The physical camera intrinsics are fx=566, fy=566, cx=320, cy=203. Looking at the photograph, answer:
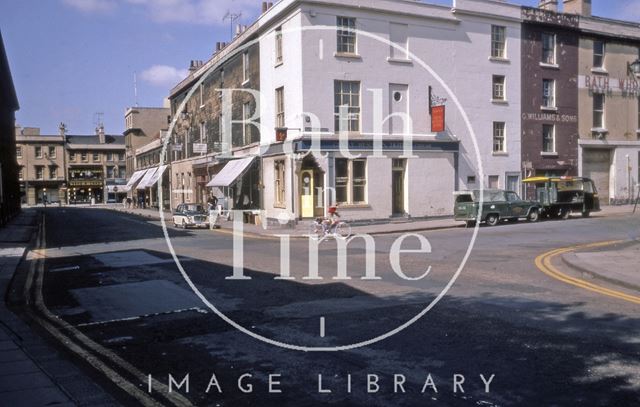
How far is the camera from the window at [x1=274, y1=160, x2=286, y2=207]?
28.8 m

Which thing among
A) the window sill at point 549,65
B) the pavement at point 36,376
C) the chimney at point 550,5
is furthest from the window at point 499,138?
the pavement at point 36,376

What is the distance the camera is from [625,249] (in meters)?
15.2

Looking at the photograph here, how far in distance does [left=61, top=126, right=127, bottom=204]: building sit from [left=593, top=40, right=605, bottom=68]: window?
2876 inches

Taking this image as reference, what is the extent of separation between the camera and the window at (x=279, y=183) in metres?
28.8

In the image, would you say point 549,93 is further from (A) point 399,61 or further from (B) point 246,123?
(B) point 246,123

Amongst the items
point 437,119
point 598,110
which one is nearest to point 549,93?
point 598,110

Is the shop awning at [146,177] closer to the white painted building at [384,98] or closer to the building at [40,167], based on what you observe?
the white painted building at [384,98]

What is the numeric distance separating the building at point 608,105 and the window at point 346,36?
1569 centimetres

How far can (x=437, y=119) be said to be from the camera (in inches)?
1125

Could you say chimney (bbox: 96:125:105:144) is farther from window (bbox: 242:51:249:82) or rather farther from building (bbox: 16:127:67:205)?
window (bbox: 242:51:249:82)

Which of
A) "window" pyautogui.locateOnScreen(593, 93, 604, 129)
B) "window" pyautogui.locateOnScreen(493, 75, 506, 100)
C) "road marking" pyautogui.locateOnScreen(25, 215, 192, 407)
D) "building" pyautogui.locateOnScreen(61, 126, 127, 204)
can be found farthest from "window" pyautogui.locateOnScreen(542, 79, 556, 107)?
"building" pyautogui.locateOnScreen(61, 126, 127, 204)

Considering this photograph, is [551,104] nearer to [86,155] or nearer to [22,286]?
[22,286]

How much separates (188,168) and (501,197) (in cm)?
2878

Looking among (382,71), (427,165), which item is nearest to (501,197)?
(427,165)
